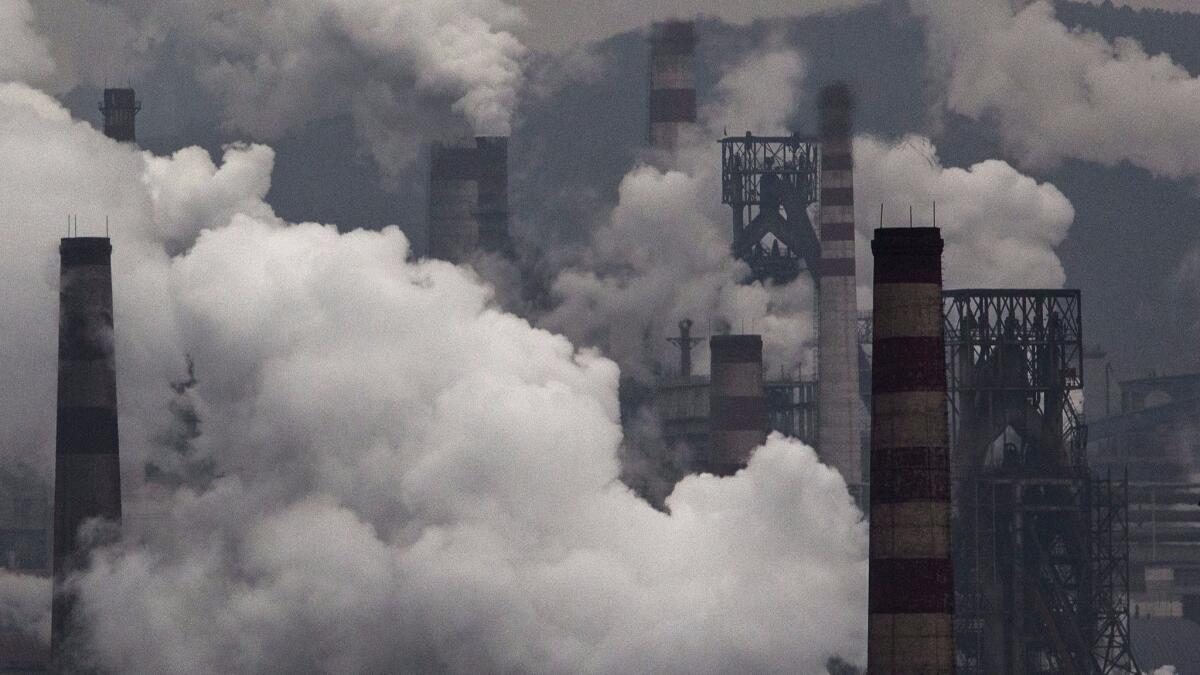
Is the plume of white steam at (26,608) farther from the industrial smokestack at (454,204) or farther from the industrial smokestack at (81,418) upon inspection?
the industrial smokestack at (454,204)

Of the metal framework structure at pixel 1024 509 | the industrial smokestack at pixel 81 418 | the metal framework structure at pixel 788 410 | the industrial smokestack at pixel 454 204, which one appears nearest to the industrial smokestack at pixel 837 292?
the metal framework structure at pixel 788 410

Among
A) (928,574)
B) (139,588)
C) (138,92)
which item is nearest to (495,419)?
(139,588)

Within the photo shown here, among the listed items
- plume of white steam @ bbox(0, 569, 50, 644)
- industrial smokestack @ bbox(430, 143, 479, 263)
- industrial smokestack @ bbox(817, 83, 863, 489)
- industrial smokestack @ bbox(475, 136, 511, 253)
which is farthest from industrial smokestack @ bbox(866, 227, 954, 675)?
industrial smokestack @ bbox(475, 136, 511, 253)

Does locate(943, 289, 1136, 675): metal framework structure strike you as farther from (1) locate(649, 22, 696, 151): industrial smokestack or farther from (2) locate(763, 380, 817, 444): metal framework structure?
(1) locate(649, 22, 696, 151): industrial smokestack

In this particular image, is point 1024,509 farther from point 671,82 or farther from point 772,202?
point 671,82

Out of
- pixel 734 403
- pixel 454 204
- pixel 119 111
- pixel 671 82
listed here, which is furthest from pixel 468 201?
pixel 734 403

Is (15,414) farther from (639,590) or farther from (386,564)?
(639,590)
